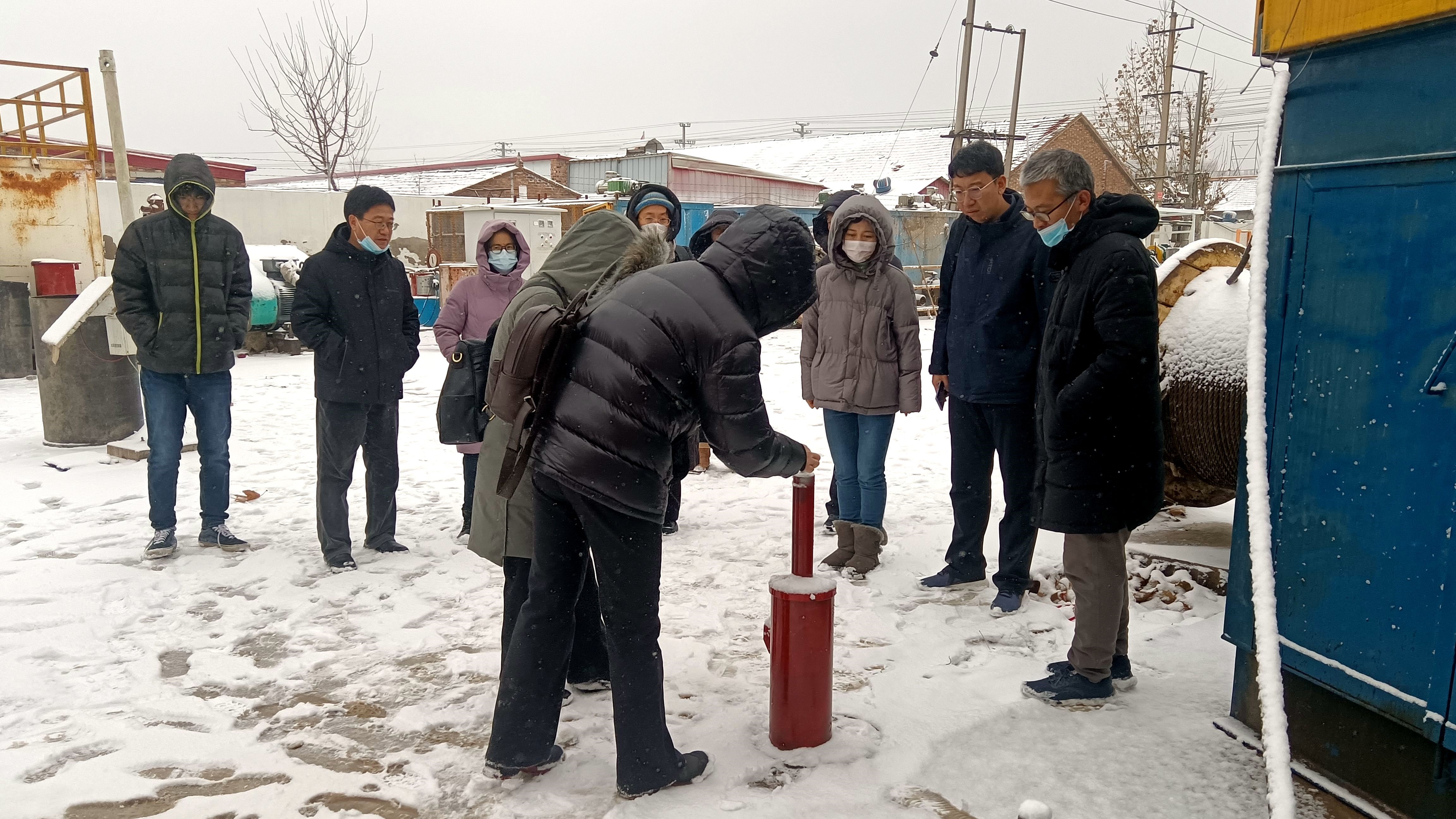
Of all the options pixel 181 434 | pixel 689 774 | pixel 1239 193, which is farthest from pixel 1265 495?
pixel 1239 193

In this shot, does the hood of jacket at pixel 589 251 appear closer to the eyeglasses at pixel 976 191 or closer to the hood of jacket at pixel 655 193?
the eyeglasses at pixel 976 191

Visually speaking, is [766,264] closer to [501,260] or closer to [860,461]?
[860,461]

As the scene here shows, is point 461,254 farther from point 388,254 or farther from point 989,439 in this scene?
point 989,439

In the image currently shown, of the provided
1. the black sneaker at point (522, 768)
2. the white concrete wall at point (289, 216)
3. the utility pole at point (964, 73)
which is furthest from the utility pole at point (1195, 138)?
the black sneaker at point (522, 768)

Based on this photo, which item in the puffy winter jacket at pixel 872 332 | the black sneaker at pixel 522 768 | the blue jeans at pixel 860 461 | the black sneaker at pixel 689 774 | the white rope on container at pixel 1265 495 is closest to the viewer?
the white rope on container at pixel 1265 495

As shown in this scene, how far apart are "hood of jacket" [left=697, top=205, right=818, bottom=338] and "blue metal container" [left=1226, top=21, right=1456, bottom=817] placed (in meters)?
1.44

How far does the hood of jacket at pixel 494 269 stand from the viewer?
17.5 feet

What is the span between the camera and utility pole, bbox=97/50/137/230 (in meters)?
7.53

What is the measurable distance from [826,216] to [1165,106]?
28.6 m

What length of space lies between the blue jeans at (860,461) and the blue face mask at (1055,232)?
1.42m

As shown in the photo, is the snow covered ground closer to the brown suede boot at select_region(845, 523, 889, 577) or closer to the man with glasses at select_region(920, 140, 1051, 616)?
the brown suede boot at select_region(845, 523, 889, 577)

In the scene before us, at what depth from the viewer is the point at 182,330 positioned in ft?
16.7

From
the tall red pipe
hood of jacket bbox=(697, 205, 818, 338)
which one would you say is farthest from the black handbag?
the tall red pipe

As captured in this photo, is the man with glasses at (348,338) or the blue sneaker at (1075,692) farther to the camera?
the man with glasses at (348,338)
